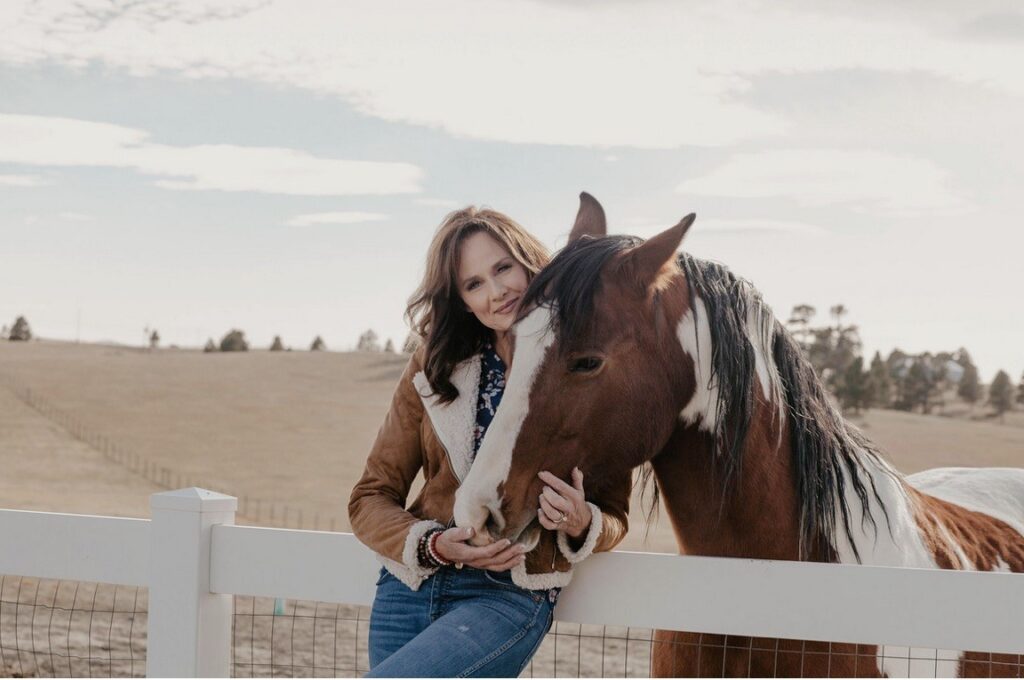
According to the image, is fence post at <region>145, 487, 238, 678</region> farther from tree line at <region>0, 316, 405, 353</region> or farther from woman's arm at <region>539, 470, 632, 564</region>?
tree line at <region>0, 316, 405, 353</region>

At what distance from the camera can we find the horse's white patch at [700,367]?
2.60 m

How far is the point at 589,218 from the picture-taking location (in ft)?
9.49

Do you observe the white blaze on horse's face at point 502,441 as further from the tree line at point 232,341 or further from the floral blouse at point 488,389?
the tree line at point 232,341

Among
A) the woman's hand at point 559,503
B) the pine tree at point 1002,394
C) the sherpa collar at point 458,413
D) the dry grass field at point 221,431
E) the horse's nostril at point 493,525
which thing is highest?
the sherpa collar at point 458,413

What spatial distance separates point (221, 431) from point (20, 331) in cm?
3818

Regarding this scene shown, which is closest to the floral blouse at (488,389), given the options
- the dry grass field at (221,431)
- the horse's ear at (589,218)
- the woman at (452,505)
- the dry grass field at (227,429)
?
the woman at (452,505)

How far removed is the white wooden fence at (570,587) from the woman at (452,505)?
0.15m

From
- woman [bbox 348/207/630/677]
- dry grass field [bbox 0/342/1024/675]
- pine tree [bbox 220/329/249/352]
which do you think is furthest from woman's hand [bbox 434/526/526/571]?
pine tree [bbox 220/329/249/352]

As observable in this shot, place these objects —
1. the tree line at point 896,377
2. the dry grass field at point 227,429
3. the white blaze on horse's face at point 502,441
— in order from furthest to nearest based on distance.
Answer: the tree line at point 896,377 < the dry grass field at point 227,429 < the white blaze on horse's face at point 502,441

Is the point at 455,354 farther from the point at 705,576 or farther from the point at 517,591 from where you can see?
the point at 705,576

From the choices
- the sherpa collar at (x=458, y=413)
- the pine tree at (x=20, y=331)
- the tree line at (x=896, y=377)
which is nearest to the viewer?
the sherpa collar at (x=458, y=413)

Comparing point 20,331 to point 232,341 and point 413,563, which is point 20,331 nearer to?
point 232,341

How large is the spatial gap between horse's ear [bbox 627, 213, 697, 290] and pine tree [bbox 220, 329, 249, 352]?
82.6 m

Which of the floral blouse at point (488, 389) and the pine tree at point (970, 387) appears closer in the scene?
the floral blouse at point (488, 389)
